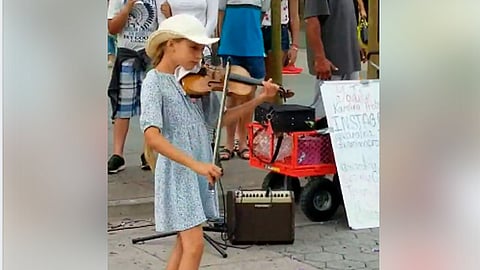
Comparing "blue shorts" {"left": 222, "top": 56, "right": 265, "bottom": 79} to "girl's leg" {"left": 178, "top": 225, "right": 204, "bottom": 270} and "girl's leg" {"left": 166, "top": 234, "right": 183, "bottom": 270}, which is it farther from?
"girl's leg" {"left": 178, "top": 225, "right": 204, "bottom": 270}

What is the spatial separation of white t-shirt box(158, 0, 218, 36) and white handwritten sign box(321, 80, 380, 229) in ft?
2.93

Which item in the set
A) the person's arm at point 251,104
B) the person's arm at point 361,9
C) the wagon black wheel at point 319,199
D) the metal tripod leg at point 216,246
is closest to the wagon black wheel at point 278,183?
the wagon black wheel at point 319,199

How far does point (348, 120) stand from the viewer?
20.1 ft

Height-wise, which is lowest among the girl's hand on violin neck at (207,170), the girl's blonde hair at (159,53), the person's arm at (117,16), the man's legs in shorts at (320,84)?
the girl's hand on violin neck at (207,170)

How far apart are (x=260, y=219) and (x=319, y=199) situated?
0.67 metres

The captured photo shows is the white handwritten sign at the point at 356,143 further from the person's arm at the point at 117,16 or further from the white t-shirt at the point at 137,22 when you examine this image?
the person's arm at the point at 117,16

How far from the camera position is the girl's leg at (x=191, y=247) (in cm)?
402

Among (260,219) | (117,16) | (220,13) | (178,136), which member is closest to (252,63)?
(220,13)

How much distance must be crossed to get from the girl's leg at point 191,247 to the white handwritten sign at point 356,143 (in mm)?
2051

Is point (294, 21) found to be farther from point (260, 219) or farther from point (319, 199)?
point (260, 219)

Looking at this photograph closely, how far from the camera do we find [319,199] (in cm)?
612
